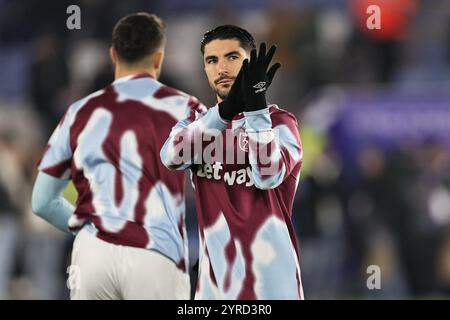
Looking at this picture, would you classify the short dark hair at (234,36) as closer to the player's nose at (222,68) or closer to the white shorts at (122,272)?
the player's nose at (222,68)

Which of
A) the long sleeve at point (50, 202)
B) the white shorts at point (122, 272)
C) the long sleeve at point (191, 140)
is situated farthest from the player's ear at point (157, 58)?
the long sleeve at point (191, 140)

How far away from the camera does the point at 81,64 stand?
13.2 m

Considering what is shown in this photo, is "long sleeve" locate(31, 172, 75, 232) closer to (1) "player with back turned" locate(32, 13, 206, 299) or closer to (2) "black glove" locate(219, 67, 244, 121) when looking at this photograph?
(1) "player with back turned" locate(32, 13, 206, 299)

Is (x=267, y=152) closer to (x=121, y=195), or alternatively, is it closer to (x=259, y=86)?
(x=259, y=86)

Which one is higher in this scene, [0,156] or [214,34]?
[214,34]

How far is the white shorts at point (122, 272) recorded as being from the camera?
5227 millimetres

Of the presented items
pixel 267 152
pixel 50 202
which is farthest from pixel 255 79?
pixel 50 202

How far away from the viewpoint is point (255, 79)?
12.8 ft

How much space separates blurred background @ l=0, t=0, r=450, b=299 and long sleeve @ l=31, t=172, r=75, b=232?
4237 mm

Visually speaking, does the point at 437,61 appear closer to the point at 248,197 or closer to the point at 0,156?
the point at 0,156

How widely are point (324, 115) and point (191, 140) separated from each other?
27.1 feet

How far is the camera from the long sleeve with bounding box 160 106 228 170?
4.06 metres
